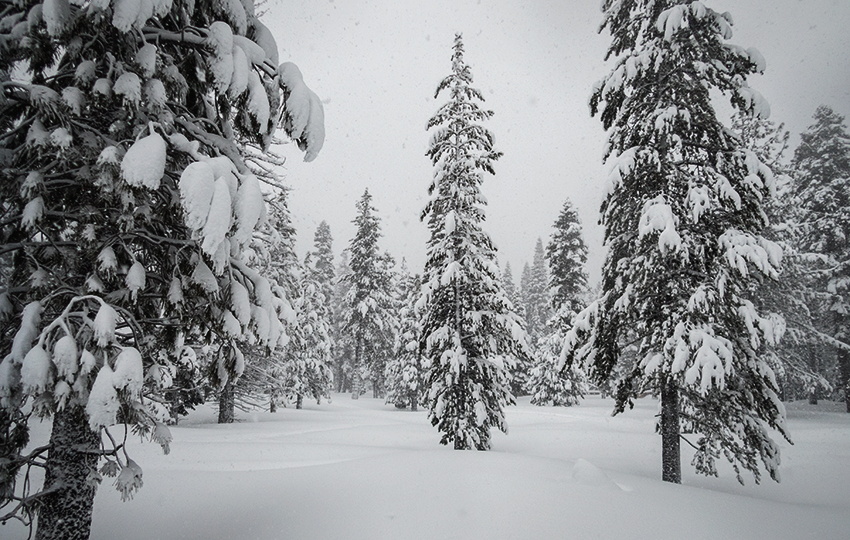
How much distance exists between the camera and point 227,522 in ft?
17.5

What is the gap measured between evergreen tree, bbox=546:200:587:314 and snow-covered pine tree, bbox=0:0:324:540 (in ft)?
A: 93.8

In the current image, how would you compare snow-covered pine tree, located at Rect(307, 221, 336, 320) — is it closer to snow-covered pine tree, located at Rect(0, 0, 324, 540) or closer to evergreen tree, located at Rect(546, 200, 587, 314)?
A: evergreen tree, located at Rect(546, 200, 587, 314)

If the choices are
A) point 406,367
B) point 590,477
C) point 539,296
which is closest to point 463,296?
point 590,477

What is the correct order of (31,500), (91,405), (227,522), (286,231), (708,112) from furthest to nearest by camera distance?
(286,231) < (708,112) < (227,522) < (31,500) < (91,405)

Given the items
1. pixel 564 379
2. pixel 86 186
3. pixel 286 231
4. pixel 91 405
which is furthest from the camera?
pixel 564 379

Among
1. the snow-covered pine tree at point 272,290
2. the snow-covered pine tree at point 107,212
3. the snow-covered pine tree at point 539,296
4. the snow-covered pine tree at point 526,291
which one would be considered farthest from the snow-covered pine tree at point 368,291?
the snow-covered pine tree at point 107,212

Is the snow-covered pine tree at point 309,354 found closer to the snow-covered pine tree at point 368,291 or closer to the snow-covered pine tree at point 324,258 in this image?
the snow-covered pine tree at point 368,291

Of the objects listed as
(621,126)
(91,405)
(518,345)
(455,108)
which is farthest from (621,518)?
(455,108)

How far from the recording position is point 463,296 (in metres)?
13.2

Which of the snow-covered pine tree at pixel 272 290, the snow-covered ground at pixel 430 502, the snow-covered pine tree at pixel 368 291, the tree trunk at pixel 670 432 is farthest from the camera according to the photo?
the snow-covered pine tree at pixel 368 291

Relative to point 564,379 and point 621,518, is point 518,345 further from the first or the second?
point 564,379

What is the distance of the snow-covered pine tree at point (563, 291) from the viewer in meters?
30.1

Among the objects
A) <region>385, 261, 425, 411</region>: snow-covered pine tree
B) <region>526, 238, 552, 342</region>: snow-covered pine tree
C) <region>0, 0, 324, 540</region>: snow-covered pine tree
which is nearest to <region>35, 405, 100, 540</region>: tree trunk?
<region>0, 0, 324, 540</region>: snow-covered pine tree

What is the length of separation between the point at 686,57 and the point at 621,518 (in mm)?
9643
